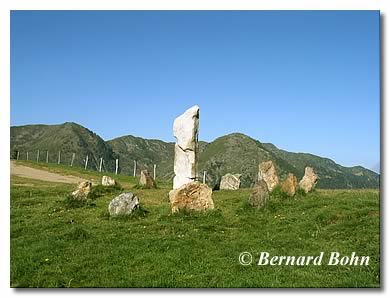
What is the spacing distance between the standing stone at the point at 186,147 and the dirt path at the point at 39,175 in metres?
15.8

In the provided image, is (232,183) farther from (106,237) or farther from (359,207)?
(106,237)

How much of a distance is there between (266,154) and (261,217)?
152m

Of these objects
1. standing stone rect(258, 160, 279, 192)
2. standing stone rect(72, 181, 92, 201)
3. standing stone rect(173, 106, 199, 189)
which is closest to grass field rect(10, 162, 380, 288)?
standing stone rect(72, 181, 92, 201)

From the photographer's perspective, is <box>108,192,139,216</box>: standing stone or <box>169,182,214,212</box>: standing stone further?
<box>169,182,214,212</box>: standing stone

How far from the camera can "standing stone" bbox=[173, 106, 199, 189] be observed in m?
26.0

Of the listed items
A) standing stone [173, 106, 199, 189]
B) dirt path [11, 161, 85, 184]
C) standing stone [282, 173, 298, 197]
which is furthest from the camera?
dirt path [11, 161, 85, 184]

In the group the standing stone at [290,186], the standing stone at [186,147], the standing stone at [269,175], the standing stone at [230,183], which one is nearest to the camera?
the standing stone at [290,186]

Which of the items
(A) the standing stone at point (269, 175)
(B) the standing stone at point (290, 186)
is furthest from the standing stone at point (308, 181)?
(B) the standing stone at point (290, 186)

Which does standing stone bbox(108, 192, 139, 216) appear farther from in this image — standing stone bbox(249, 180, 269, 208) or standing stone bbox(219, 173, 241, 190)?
standing stone bbox(219, 173, 241, 190)

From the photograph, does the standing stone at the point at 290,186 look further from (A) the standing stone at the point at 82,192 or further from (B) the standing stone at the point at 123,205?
(A) the standing stone at the point at 82,192

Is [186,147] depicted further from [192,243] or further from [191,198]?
[192,243]

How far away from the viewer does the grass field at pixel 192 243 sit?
11.6 meters

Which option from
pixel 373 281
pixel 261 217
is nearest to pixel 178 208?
pixel 261 217

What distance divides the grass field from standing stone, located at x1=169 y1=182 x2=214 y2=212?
0.52 m
